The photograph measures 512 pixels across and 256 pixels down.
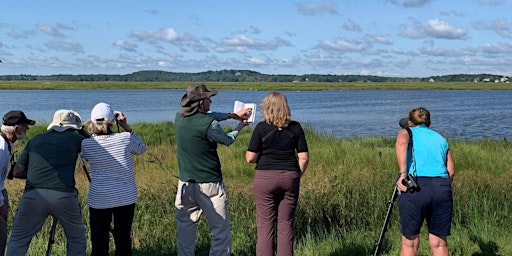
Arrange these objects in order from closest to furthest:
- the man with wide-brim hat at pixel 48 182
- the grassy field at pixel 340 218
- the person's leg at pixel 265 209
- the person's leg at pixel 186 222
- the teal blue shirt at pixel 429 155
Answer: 1. the man with wide-brim hat at pixel 48 182
2. the teal blue shirt at pixel 429 155
3. the person's leg at pixel 265 209
4. the person's leg at pixel 186 222
5. the grassy field at pixel 340 218

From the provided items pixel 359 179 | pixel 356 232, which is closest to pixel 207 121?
pixel 356 232

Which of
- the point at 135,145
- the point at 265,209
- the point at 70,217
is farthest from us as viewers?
the point at 265,209

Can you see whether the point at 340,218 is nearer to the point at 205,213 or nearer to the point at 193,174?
the point at 205,213

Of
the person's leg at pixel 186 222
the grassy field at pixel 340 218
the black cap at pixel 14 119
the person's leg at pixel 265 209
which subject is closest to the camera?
the black cap at pixel 14 119

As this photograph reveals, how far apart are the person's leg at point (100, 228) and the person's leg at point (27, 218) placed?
1.38ft

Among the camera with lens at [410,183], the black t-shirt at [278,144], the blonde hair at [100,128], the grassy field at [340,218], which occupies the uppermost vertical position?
the blonde hair at [100,128]

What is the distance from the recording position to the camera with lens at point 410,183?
4.85 m

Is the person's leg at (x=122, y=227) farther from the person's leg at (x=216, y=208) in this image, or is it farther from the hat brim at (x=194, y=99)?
the hat brim at (x=194, y=99)

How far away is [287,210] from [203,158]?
89cm

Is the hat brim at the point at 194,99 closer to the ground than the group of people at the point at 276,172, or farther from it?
farther from it

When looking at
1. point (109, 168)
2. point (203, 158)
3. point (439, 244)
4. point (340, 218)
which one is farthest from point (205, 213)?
point (340, 218)

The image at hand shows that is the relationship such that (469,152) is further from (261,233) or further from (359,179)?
(261,233)

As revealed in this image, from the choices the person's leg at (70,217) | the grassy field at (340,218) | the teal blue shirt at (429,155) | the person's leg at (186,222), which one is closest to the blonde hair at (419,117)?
the teal blue shirt at (429,155)

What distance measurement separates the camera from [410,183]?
4859mm
